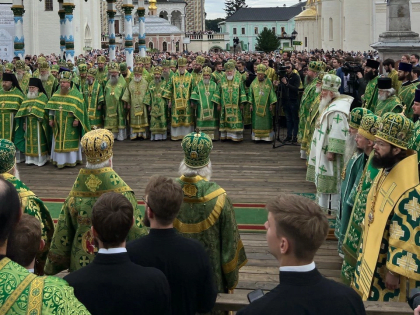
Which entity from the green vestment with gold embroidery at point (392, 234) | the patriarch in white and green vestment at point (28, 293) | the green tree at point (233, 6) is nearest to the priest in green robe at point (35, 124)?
the green vestment with gold embroidery at point (392, 234)

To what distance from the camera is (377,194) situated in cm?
457

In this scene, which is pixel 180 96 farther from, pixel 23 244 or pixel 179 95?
pixel 23 244

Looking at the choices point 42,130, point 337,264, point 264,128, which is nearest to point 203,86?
point 264,128

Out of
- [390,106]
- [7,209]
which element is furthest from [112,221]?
[390,106]

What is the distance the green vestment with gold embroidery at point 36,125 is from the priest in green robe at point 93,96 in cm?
244

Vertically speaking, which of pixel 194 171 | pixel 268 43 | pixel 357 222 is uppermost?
pixel 268 43

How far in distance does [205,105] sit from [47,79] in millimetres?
3511

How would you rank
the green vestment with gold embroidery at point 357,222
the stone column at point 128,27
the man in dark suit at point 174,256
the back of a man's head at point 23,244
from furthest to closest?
the stone column at point 128,27 < the green vestment with gold embroidery at point 357,222 < the man in dark suit at point 174,256 < the back of a man's head at point 23,244

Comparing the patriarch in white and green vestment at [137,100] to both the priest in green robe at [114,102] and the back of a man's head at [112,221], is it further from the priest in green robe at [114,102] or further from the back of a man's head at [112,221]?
the back of a man's head at [112,221]

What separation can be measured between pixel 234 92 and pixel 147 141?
2.42 meters

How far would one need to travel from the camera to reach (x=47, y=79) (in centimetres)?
1356

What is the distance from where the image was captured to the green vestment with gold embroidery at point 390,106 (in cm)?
814

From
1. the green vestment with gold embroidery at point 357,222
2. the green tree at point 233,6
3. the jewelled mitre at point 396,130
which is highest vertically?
the green tree at point 233,6

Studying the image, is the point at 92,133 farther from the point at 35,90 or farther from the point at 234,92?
the point at 234,92
